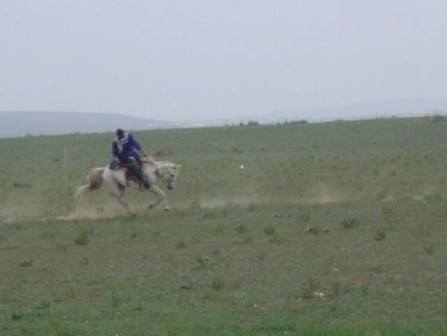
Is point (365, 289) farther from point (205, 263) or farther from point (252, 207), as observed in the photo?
point (252, 207)

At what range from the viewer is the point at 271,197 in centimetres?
3300

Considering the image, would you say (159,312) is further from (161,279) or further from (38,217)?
(38,217)

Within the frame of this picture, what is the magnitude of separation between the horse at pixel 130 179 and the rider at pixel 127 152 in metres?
0.15

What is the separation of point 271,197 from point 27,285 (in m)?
16.7

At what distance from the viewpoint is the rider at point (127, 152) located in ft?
88.4

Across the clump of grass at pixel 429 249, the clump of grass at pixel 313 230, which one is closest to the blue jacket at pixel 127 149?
the clump of grass at pixel 313 230

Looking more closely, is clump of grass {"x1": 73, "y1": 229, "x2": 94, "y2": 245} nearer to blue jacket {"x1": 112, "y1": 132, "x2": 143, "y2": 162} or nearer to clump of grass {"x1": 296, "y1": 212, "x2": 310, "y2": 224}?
blue jacket {"x1": 112, "y1": 132, "x2": 143, "y2": 162}

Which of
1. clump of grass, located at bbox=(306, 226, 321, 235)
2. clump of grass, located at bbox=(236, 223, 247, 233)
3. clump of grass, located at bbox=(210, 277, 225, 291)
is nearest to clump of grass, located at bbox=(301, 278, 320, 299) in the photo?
clump of grass, located at bbox=(210, 277, 225, 291)

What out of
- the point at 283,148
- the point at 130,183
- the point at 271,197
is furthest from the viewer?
the point at 283,148

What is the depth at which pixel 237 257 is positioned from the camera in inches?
744

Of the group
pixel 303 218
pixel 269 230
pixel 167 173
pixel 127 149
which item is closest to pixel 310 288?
pixel 269 230

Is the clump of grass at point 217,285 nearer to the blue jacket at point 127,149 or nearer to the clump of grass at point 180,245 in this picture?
the clump of grass at point 180,245

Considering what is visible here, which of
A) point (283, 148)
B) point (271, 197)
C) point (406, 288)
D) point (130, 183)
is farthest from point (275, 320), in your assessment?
point (283, 148)

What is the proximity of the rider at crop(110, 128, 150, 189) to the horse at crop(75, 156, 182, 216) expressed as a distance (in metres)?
0.15
